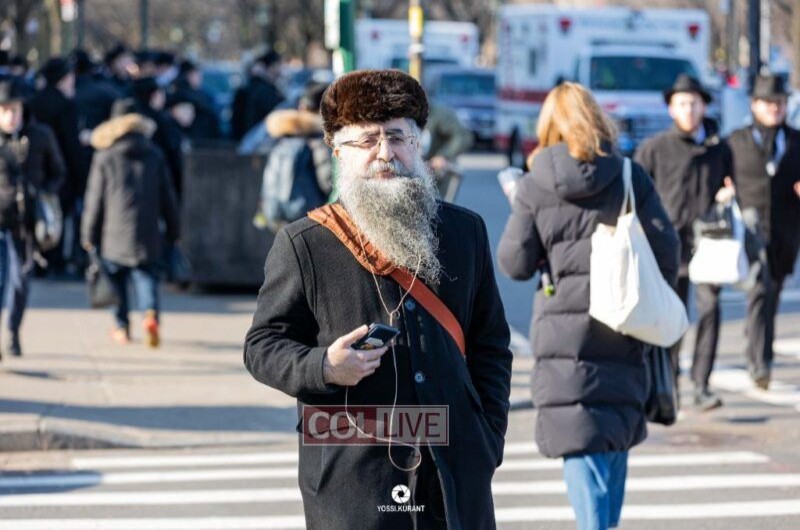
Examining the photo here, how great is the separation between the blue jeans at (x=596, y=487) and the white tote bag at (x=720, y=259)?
344 cm

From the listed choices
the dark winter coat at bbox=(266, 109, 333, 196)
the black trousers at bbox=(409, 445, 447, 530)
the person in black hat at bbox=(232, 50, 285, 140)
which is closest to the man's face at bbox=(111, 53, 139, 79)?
the person in black hat at bbox=(232, 50, 285, 140)

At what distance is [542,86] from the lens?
3138 cm

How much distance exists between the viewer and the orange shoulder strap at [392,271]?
412 cm

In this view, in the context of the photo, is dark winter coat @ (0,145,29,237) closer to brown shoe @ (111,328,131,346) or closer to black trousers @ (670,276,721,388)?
brown shoe @ (111,328,131,346)

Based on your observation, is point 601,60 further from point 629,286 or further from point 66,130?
point 629,286

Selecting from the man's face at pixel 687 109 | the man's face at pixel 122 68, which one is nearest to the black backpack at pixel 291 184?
the man's face at pixel 687 109

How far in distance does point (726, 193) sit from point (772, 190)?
123cm

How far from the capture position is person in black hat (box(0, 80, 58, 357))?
11.0 metres

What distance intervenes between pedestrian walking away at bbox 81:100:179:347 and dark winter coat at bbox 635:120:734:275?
3.88 m

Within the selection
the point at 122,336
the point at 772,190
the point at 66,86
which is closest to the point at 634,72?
the point at 66,86

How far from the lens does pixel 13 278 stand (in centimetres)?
1106

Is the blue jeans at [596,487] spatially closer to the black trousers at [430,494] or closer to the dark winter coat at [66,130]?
the black trousers at [430,494]

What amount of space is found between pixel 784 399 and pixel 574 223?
180 inches

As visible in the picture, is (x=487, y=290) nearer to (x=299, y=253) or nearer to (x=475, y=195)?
(x=299, y=253)
